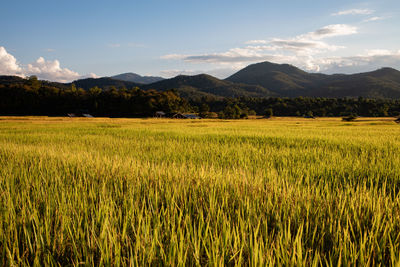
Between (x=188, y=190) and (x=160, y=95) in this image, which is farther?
(x=160, y=95)

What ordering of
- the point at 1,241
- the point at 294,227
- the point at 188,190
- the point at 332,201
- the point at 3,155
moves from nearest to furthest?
the point at 1,241
the point at 294,227
the point at 332,201
the point at 188,190
the point at 3,155

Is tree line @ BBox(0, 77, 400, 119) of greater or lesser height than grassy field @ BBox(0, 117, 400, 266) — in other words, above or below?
above

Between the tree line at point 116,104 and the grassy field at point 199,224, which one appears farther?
the tree line at point 116,104

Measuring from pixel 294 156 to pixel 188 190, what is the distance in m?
3.53

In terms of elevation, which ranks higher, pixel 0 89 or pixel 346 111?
pixel 0 89

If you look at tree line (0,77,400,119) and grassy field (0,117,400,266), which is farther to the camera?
tree line (0,77,400,119)

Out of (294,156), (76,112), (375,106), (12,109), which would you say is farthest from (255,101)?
(294,156)

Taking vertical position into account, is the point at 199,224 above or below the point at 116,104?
below

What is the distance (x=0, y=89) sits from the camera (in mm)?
83938

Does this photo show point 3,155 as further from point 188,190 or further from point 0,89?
point 0,89

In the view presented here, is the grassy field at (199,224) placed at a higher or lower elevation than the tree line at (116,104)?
lower

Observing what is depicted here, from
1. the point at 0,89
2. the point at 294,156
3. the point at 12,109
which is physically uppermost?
the point at 0,89

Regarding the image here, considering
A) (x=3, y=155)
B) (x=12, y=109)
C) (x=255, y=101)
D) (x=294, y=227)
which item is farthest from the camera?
(x=255, y=101)

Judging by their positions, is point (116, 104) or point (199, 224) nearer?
point (199, 224)
